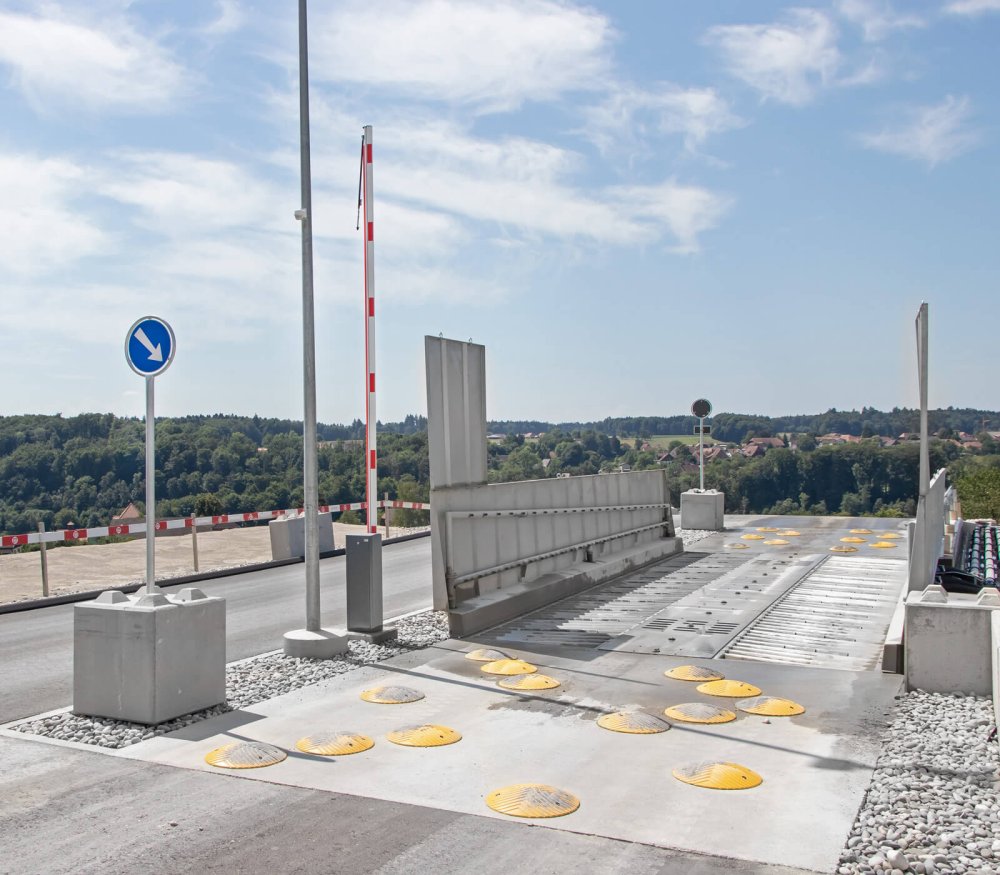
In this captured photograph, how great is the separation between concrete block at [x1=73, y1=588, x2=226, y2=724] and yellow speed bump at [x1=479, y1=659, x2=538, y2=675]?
287 centimetres

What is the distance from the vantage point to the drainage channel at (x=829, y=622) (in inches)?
420

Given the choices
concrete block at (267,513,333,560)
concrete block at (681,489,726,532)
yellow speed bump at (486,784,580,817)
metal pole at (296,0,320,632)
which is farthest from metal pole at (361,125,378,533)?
concrete block at (681,489,726,532)

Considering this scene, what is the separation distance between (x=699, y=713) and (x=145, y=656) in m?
4.59

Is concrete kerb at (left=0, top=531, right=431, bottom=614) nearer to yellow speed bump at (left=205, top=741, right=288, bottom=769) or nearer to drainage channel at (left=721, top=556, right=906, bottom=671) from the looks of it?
yellow speed bump at (left=205, top=741, right=288, bottom=769)

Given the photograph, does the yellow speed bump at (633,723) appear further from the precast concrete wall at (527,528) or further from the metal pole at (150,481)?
the precast concrete wall at (527,528)

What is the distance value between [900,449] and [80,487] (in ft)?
225

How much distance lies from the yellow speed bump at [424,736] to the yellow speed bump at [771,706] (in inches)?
105

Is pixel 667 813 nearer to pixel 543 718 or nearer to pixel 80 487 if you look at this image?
pixel 543 718

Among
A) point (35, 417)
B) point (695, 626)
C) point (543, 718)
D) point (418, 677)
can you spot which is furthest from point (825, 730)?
point (35, 417)

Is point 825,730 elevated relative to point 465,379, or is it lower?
lower

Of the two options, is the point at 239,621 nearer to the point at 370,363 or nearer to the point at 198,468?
the point at 370,363

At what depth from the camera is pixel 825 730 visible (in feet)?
25.3

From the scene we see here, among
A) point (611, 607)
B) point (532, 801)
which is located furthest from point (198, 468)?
point (532, 801)

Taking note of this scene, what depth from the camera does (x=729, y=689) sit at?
9.05 meters
